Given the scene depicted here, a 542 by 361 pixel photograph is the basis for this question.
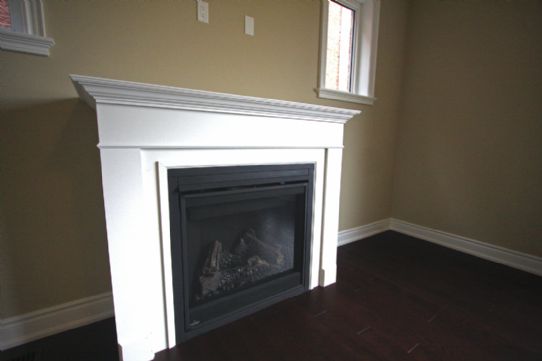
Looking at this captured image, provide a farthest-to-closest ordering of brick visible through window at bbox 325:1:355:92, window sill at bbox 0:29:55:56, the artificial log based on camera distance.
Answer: brick visible through window at bbox 325:1:355:92 < the artificial log < window sill at bbox 0:29:55:56

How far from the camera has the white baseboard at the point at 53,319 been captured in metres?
1.23

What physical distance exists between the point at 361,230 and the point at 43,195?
258cm

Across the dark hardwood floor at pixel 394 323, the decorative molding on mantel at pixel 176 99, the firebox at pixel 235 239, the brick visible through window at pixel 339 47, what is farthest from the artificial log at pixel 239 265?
the brick visible through window at pixel 339 47

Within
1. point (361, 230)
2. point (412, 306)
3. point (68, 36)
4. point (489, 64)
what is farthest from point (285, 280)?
point (489, 64)

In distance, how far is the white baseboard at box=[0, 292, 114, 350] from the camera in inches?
48.6

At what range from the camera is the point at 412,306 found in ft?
5.19

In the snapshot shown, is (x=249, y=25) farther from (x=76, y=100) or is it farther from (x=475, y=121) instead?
(x=475, y=121)

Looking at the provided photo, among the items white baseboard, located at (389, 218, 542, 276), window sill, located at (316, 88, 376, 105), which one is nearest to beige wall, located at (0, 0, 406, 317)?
window sill, located at (316, 88, 376, 105)

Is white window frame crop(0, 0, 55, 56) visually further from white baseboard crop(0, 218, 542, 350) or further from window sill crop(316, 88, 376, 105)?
window sill crop(316, 88, 376, 105)

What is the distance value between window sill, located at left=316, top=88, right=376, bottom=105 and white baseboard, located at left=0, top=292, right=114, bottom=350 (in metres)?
2.04

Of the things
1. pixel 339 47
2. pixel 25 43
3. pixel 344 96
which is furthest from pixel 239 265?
pixel 339 47

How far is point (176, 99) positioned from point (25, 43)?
739 millimetres

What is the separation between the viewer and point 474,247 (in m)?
2.33

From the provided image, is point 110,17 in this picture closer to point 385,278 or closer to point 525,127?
point 385,278
